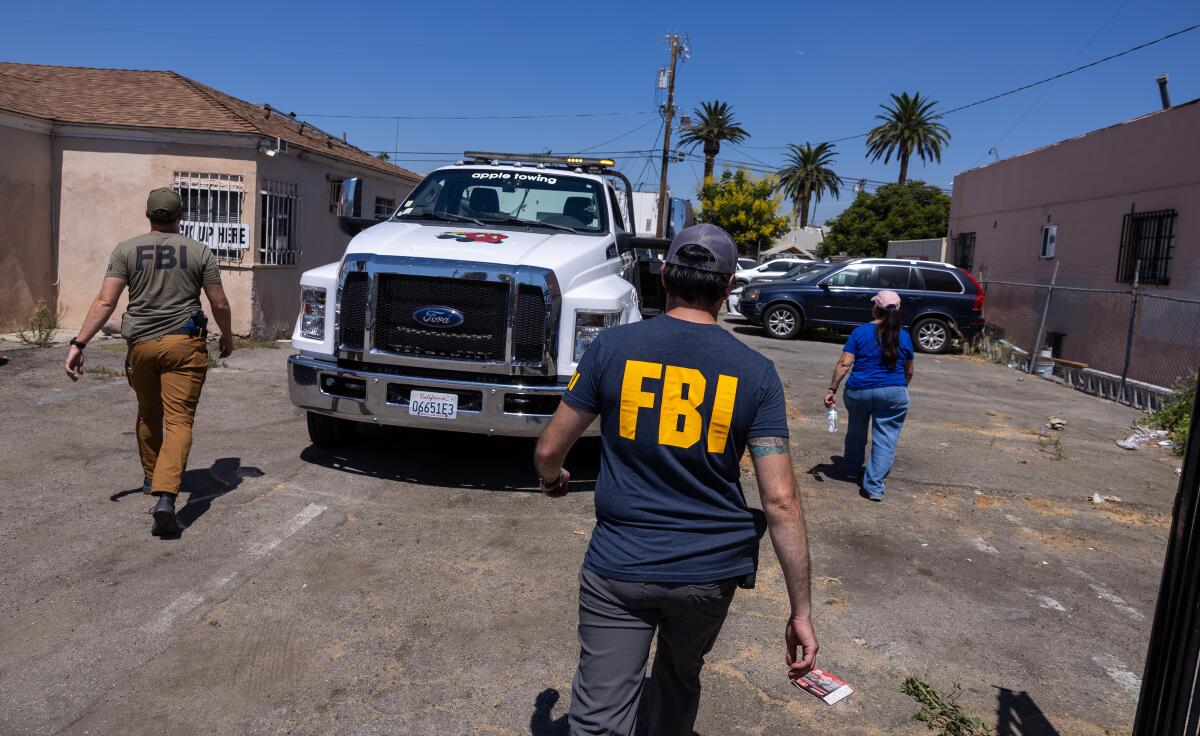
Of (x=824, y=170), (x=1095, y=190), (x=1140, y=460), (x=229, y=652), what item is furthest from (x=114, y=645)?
(x=824, y=170)

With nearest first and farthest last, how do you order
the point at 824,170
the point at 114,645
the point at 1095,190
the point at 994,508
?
the point at 114,645
the point at 994,508
the point at 1095,190
the point at 824,170

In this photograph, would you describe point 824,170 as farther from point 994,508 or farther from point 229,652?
point 229,652

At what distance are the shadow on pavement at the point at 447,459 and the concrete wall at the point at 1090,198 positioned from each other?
11726mm

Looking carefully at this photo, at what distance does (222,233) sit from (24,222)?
2.59 metres

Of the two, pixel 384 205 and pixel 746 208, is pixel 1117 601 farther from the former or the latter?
pixel 746 208

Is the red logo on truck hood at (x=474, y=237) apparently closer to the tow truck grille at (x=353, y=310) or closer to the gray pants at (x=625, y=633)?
the tow truck grille at (x=353, y=310)

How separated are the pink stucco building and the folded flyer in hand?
33.7 ft

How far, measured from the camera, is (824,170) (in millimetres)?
61281

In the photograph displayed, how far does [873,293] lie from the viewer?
18.8 meters

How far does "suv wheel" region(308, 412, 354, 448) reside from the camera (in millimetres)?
6797

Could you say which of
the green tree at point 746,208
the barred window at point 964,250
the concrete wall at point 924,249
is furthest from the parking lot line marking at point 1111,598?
the green tree at point 746,208

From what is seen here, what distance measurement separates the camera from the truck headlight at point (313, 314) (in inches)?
247

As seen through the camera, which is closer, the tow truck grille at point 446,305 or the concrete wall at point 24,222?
the tow truck grille at point 446,305

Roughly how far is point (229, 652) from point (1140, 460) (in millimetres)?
8545
